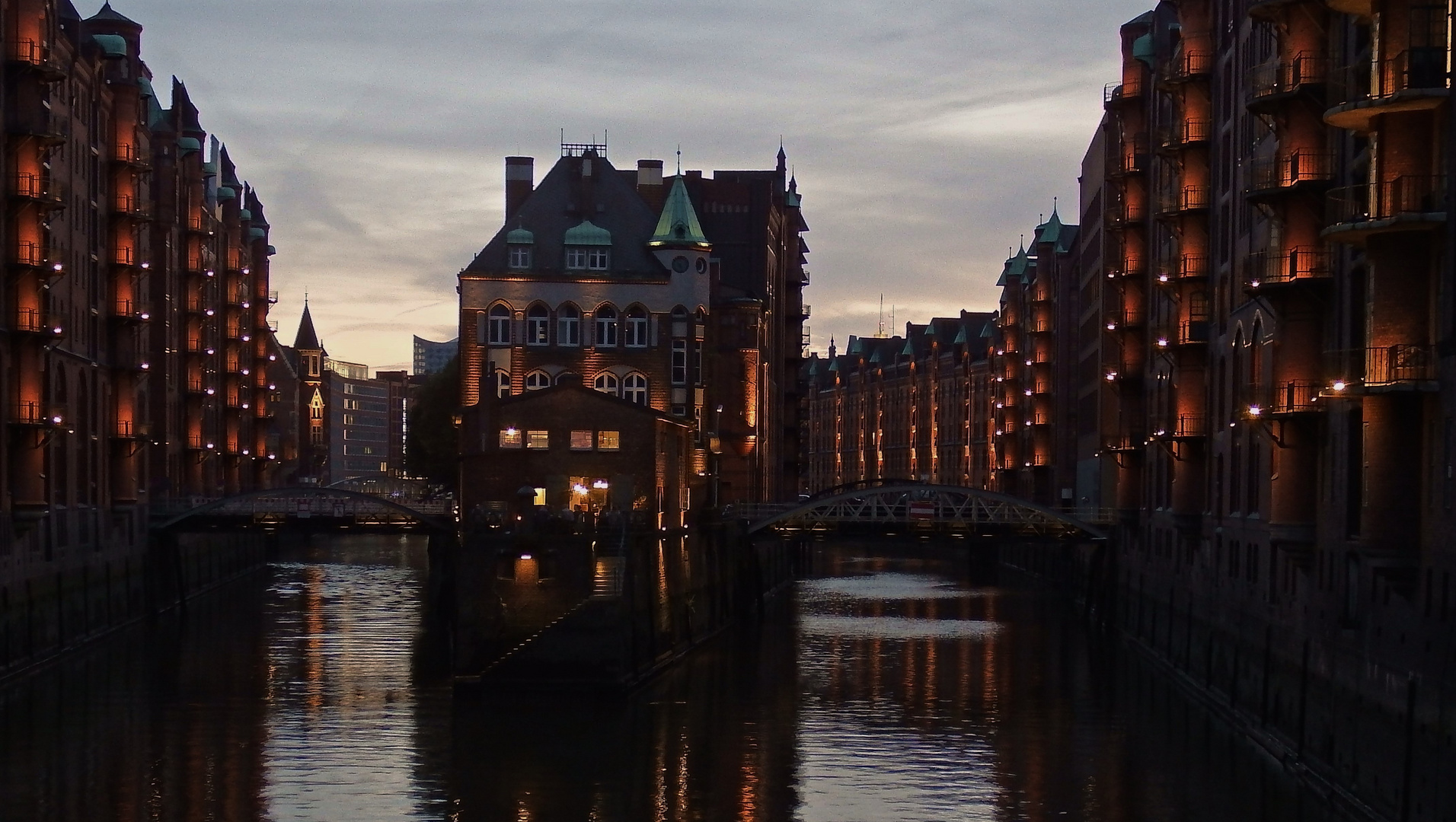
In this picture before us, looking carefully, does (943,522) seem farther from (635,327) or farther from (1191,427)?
(1191,427)

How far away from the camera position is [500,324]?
102188mm

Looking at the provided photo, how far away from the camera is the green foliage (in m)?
126

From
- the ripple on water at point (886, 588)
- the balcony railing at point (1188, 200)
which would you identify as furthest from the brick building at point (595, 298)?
the balcony railing at point (1188, 200)

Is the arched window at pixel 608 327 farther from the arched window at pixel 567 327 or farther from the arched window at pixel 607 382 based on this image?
the arched window at pixel 607 382

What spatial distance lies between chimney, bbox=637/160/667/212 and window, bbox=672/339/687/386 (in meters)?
19.3

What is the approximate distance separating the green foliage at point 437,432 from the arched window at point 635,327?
2213 centimetres

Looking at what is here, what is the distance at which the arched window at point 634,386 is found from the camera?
102 metres

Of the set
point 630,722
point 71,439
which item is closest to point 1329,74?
point 630,722

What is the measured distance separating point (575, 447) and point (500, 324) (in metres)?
30.0

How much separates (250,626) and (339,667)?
18875 mm

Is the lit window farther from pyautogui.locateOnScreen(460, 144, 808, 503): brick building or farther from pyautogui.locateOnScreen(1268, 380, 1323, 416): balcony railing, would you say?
pyautogui.locateOnScreen(1268, 380, 1323, 416): balcony railing

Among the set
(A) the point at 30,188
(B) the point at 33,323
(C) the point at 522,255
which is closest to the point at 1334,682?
(B) the point at 33,323

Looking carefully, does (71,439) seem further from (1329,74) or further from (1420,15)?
(1420,15)

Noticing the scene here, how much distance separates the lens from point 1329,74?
47.6 m
